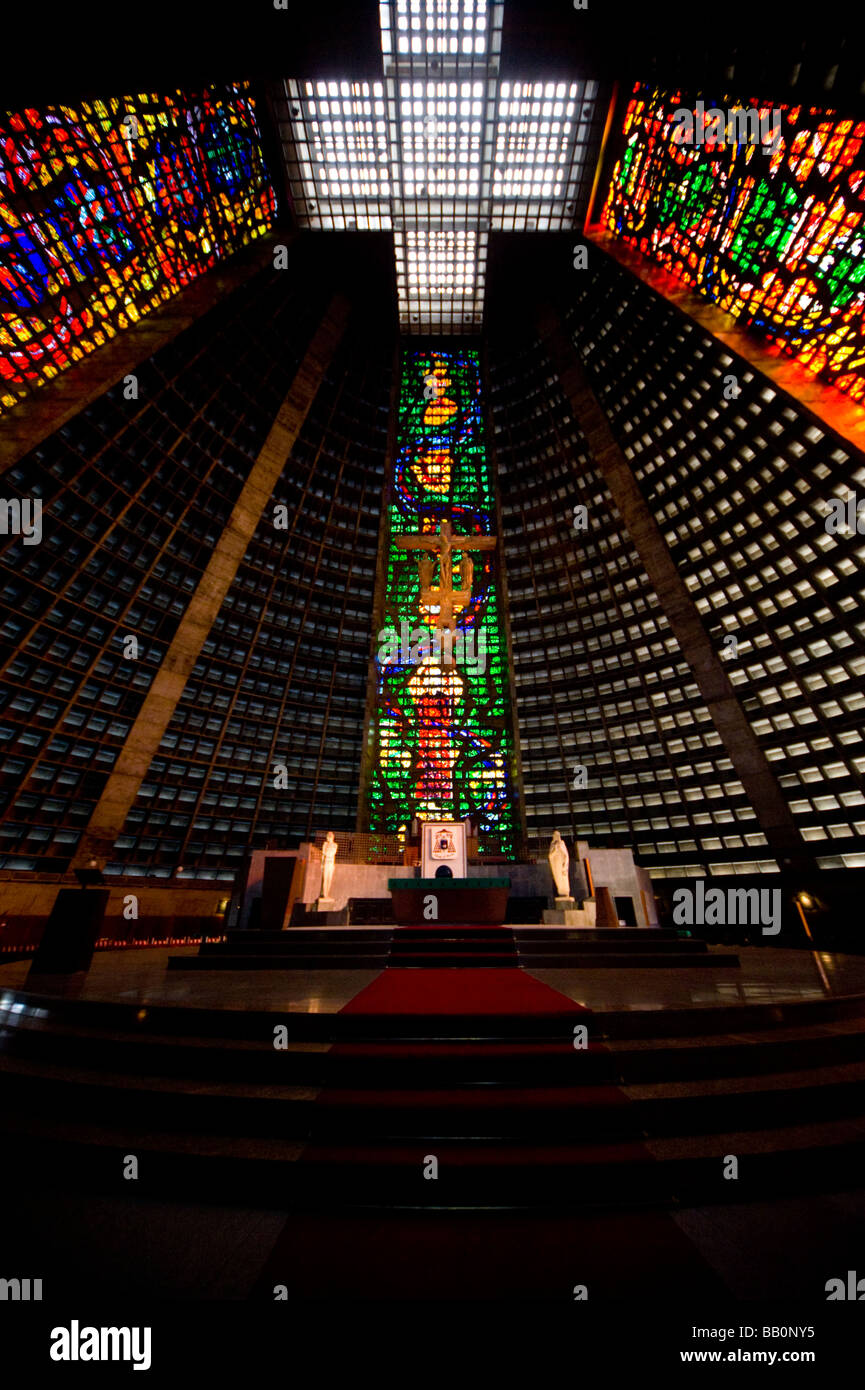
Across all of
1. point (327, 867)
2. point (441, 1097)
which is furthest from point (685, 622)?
point (441, 1097)

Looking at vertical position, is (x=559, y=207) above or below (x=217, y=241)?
above

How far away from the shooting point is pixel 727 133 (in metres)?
21.4

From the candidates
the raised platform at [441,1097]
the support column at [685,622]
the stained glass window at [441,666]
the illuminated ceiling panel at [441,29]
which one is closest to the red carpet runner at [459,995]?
the raised platform at [441,1097]

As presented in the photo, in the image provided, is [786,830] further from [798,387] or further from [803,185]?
[803,185]

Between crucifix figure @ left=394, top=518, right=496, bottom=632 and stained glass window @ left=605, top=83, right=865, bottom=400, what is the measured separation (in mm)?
16592

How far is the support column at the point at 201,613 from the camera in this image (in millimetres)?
21328

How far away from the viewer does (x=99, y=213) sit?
2095 cm

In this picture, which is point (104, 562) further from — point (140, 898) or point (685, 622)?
point (685, 622)

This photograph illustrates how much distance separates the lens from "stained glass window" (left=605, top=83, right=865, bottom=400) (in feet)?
59.1

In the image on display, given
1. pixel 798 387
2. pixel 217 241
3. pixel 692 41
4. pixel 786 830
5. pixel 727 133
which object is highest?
pixel 217 241

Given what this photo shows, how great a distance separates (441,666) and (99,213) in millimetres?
23223

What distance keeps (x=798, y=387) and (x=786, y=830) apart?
58.8 feet

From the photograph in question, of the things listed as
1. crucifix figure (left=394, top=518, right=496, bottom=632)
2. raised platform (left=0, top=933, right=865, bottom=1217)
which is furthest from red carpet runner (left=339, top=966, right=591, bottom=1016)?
crucifix figure (left=394, top=518, right=496, bottom=632)
